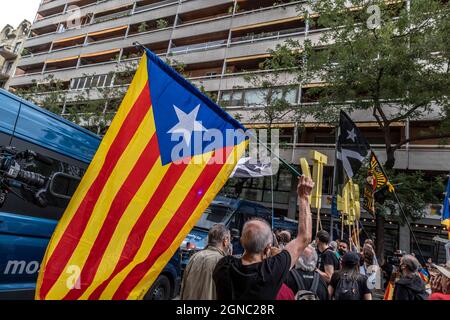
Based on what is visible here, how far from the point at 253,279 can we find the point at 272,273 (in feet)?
0.42

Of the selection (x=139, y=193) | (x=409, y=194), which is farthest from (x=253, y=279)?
(x=409, y=194)

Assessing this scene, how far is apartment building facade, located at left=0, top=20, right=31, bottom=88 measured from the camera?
120 ft

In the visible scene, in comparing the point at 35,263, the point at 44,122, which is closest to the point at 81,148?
the point at 44,122

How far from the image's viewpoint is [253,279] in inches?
75.9

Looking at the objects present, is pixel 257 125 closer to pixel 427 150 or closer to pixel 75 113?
pixel 427 150

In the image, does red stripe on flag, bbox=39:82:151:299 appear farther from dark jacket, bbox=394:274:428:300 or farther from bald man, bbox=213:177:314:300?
dark jacket, bbox=394:274:428:300

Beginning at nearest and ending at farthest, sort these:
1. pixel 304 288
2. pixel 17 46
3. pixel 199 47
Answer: pixel 304 288
pixel 199 47
pixel 17 46

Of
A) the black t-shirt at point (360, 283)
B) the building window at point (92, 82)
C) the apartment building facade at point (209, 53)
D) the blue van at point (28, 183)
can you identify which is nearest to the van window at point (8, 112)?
the blue van at point (28, 183)

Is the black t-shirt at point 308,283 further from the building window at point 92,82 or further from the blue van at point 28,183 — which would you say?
the building window at point 92,82

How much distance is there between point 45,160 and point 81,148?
73cm

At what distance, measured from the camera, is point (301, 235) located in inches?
85.3

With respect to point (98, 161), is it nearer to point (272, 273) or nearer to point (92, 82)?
point (272, 273)

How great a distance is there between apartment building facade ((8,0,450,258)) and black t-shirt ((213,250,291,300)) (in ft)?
53.3

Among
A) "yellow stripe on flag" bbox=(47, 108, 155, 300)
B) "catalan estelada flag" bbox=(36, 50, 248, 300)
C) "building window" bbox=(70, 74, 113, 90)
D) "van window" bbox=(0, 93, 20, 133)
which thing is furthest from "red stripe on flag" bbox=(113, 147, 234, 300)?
"building window" bbox=(70, 74, 113, 90)
